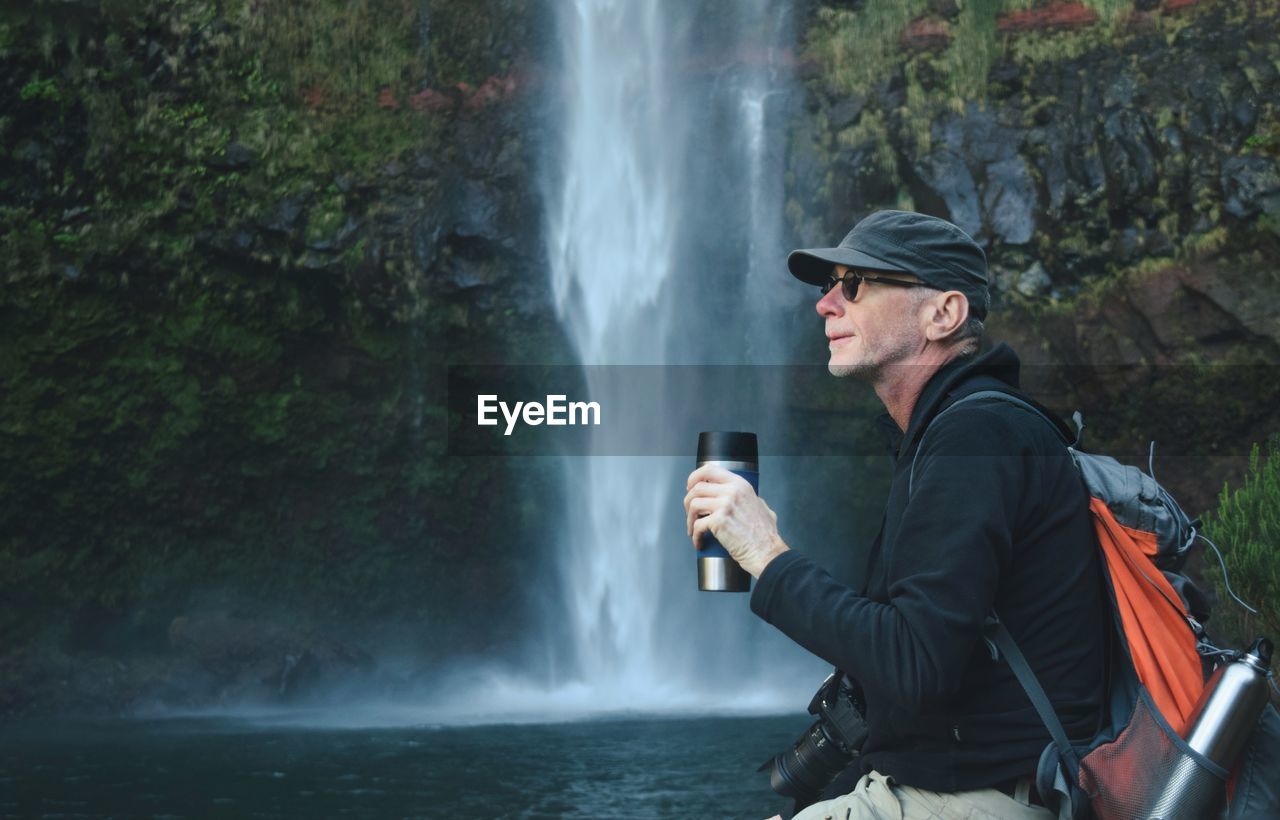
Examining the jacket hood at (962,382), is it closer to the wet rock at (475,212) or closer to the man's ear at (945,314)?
the man's ear at (945,314)

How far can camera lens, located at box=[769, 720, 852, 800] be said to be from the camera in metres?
2.46

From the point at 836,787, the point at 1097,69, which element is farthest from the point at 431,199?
the point at 836,787

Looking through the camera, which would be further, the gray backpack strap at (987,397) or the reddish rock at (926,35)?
the reddish rock at (926,35)

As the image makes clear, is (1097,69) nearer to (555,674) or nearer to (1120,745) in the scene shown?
(555,674)

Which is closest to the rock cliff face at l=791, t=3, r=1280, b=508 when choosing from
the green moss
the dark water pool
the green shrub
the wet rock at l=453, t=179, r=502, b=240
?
the wet rock at l=453, t=179, r=502, b=240

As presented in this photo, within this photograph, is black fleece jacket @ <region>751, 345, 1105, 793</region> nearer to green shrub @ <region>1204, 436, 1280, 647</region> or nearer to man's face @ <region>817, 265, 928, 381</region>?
man's face @ <region>817, 265, 928, 381</region>

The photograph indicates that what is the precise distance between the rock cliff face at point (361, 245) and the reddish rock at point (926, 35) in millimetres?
46

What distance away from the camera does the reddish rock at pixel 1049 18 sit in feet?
52.2

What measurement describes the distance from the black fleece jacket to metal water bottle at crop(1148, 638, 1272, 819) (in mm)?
145

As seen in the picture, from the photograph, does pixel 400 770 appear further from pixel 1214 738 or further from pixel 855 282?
pixel 1214 738

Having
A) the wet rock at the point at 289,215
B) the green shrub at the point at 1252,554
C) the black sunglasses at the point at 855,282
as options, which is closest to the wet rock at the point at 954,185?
the green shrub at the point at 1252,554

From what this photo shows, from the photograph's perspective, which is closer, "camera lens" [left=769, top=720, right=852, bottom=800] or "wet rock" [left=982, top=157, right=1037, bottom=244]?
"camera lens" [left=769, top=720, right=852, bottom=800]

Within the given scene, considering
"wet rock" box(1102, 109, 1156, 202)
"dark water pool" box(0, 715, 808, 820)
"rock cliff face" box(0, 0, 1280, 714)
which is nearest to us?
"dark water pool" box(0, 715, 808, 820)

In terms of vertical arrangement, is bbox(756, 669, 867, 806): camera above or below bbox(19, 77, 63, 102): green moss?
below
